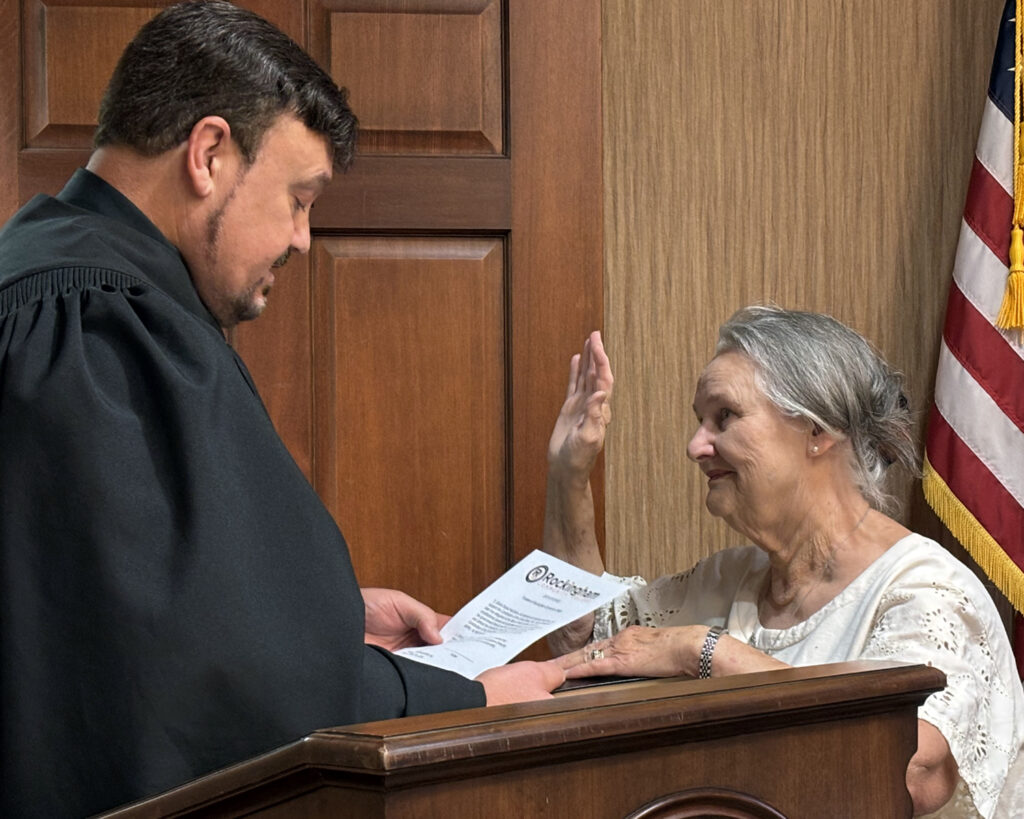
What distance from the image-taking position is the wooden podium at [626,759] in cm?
91

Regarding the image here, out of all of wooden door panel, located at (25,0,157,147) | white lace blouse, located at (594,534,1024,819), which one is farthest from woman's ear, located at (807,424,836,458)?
wooden door panel, located at (25,0,157,147)

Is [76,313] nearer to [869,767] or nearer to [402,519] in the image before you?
[869,767]

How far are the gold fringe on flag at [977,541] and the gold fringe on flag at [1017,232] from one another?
0.35 m

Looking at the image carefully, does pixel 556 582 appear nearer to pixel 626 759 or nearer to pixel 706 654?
pixel 706 654

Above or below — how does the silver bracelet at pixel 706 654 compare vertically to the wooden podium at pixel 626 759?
below

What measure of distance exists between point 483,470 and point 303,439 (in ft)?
1.25

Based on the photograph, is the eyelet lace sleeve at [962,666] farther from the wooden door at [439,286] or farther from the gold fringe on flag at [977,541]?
the wooden door at [439,286]

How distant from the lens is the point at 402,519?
2764mm

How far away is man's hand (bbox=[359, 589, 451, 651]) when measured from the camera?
7.09 feet

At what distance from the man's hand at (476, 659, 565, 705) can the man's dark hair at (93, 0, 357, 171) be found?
72cm

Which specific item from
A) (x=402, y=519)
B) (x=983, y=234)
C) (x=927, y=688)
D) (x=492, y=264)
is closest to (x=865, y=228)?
(x=983, y=234)

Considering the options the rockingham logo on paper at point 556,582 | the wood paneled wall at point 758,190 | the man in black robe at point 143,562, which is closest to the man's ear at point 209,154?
the man in black robe at point 143,562

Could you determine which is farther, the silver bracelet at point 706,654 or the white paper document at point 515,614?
the silver bracelet at point 706,654

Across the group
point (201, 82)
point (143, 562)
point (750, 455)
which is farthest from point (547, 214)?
point (143, 562)
